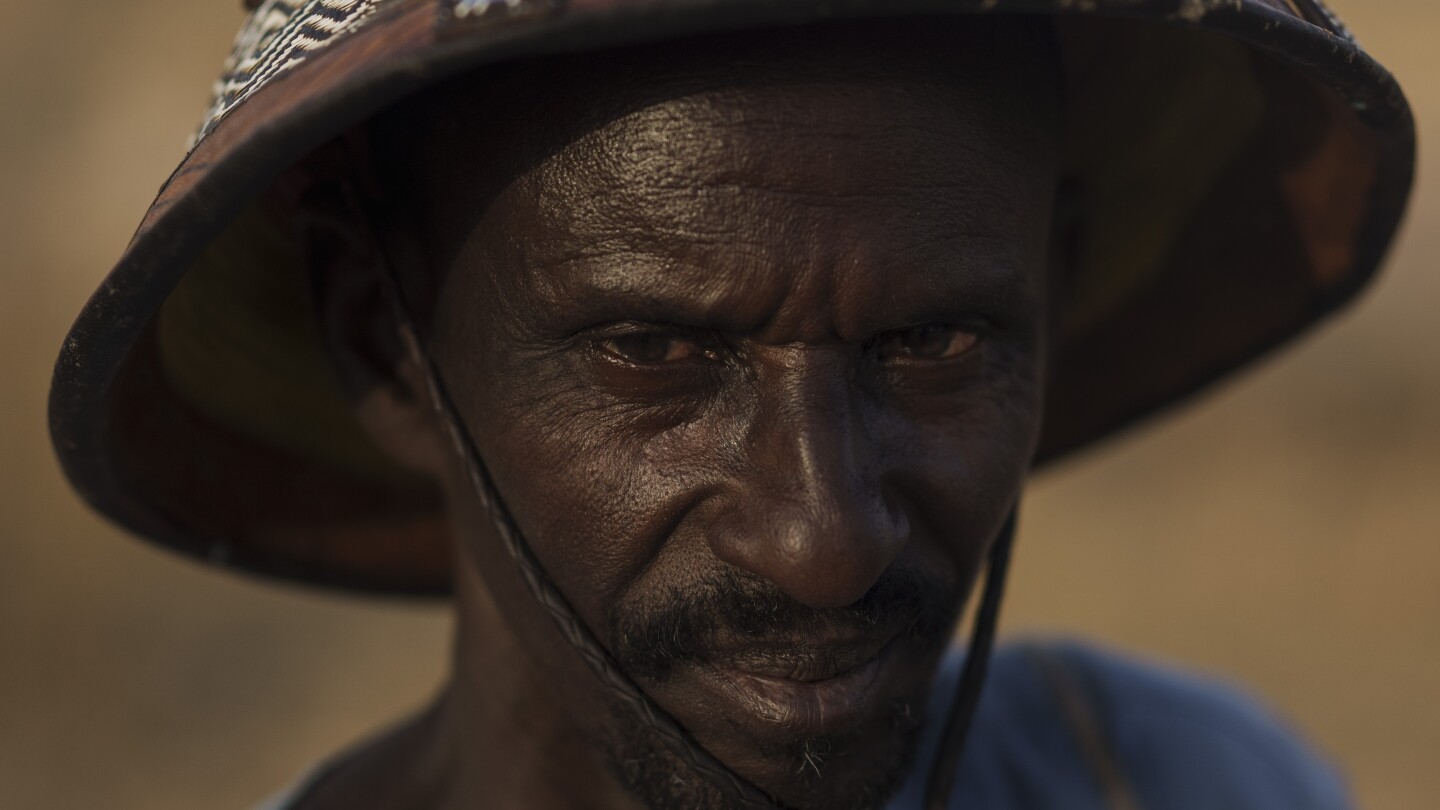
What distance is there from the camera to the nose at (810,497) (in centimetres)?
156

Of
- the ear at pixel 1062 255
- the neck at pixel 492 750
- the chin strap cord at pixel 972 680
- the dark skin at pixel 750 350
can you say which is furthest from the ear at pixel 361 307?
the ear at pixel 1062 255

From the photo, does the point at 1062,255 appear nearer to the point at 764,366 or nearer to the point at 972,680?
the point at 972,680

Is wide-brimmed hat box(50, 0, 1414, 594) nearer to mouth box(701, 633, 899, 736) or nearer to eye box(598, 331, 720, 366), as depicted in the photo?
eye box(598, 331, 720, 366)

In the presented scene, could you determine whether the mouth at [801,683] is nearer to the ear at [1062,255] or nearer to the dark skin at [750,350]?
the dark skin at [750,350]

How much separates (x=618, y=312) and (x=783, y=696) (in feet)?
1.52

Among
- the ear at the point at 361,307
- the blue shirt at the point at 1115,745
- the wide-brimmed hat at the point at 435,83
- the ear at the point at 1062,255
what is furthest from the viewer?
the blue shirt at the point at 1115,745

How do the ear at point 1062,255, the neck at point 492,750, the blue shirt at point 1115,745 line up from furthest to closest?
1. the blue shirt at point 1115,745
2. the ear at point 1062,255
3. the neck at point 492,750

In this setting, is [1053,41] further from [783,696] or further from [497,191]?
[783,696]

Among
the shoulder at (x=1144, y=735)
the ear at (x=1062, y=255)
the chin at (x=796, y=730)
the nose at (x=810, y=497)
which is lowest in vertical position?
the shoulder at (x=1144, y=735)

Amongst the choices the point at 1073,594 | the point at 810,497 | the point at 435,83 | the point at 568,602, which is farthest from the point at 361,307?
the point at 1073,594

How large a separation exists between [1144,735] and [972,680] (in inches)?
25.6

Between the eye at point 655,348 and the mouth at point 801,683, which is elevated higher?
the eye at point 655,348

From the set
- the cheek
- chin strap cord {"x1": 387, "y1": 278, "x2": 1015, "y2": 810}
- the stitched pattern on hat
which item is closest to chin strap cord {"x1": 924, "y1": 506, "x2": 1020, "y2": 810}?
chin strap cord {"x1": 387, "y1": 278, "x2": 1015, "y2": 810}

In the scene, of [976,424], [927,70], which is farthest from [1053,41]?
[976,424]
